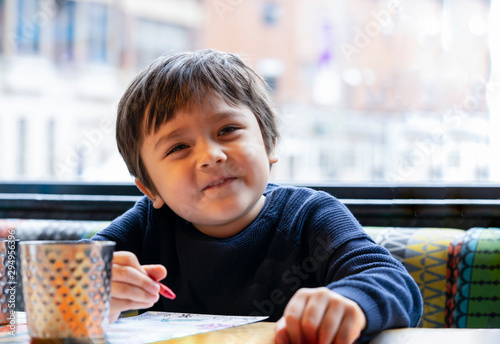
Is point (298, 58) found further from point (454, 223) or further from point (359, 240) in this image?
point (359, 240)

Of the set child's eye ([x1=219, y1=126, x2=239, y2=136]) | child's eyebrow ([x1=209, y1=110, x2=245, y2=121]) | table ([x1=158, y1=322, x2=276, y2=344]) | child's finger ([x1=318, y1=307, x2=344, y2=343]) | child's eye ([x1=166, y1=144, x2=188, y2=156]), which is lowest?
table ([x1=158, y1=322, x2=276, y2=344])

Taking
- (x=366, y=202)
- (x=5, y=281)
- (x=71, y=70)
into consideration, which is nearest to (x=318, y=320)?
(x=5, y=281)

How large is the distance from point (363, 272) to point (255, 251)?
358 mm

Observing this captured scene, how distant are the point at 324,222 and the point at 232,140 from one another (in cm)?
23

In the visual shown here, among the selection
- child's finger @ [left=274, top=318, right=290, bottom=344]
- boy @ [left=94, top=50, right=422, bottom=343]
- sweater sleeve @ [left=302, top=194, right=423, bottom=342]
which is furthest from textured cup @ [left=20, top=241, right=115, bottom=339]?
boy @ [left=94, top=50, right=422, bottom=343]

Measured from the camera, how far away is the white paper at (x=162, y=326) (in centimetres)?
71

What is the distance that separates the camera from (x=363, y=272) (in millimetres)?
821

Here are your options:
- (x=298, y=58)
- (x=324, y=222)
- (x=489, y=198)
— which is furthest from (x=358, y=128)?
(x=324, y=222)

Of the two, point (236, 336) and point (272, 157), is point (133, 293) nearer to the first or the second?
point (236, 336)

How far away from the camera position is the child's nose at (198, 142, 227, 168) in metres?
1.02

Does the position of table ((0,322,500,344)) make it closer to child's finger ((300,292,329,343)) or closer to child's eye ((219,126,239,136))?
child's finger ((300,292,329,343))

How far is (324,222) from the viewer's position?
1053 millimetres

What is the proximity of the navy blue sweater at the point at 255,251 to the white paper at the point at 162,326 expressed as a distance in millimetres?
217

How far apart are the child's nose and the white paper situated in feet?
0.92
